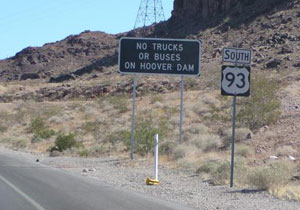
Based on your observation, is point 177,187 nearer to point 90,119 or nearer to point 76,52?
point 90,119

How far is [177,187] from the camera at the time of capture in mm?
17188

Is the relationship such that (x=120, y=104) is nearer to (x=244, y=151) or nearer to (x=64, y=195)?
(x=244, y=151)

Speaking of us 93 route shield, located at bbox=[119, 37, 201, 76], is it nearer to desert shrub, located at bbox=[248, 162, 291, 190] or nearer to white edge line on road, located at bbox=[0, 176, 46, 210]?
white edge line on road, located at bbox=[0, 176, 46, 210]

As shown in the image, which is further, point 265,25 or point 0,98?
point 0,98

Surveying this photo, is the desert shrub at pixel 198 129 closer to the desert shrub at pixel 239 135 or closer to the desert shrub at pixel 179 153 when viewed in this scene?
the desert shrub at pixel 239 135

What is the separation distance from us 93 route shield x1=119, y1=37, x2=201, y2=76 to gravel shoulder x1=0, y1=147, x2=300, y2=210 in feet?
14.5

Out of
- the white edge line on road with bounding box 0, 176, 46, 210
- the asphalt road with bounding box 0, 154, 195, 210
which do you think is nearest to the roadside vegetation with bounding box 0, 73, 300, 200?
the asphalt road with bounding box 0, 154, 195, 210

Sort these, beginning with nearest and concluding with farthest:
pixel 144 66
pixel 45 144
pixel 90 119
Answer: pixel 144 66 < pixel 45 144 < pixel 90 119

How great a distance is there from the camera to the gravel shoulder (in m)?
13.9

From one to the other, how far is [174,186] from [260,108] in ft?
52.4

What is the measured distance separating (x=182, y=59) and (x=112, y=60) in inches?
3006

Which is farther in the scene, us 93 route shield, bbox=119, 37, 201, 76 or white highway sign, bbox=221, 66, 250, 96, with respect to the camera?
us 93 route shield, bbox=119, 37, 201, 76

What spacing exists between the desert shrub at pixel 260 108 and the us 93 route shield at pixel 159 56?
21.3ft

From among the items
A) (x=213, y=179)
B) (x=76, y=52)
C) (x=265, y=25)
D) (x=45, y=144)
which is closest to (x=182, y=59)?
(x=213, y=179)
